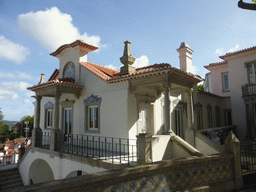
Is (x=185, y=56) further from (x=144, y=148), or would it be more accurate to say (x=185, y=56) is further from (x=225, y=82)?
(x=225, y=82)

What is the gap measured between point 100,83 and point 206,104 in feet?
33.7

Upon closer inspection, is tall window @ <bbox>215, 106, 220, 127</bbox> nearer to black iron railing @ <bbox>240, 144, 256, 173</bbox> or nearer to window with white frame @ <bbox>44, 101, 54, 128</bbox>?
black iron railing @ <bbox>240, 144, 256, 173</bbox>

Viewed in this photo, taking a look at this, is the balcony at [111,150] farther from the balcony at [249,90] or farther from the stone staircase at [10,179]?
the balcony at [249,90]

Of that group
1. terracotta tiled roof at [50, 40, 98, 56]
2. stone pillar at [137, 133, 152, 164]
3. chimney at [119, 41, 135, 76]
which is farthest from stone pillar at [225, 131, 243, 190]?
terracotta tiled roof at [50, 40, 98, 56]

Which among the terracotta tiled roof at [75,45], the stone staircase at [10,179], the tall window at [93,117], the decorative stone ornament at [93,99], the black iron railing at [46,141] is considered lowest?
the stone staircase at [10,179]

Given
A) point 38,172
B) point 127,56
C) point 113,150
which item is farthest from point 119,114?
point 38,172

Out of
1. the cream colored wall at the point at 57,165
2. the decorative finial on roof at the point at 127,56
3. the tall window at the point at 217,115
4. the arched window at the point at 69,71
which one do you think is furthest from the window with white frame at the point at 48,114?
the tall window at the point at 217,115

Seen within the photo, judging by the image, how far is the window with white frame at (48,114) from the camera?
14.0 m

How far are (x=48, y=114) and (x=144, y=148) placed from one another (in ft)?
35.4

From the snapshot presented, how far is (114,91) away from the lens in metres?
9.52

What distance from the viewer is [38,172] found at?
11688 millimetres

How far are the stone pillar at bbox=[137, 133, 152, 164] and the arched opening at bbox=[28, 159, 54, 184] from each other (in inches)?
308

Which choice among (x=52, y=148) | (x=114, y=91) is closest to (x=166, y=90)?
(x=114, y=91)

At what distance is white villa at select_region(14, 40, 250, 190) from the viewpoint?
7.36 metres
